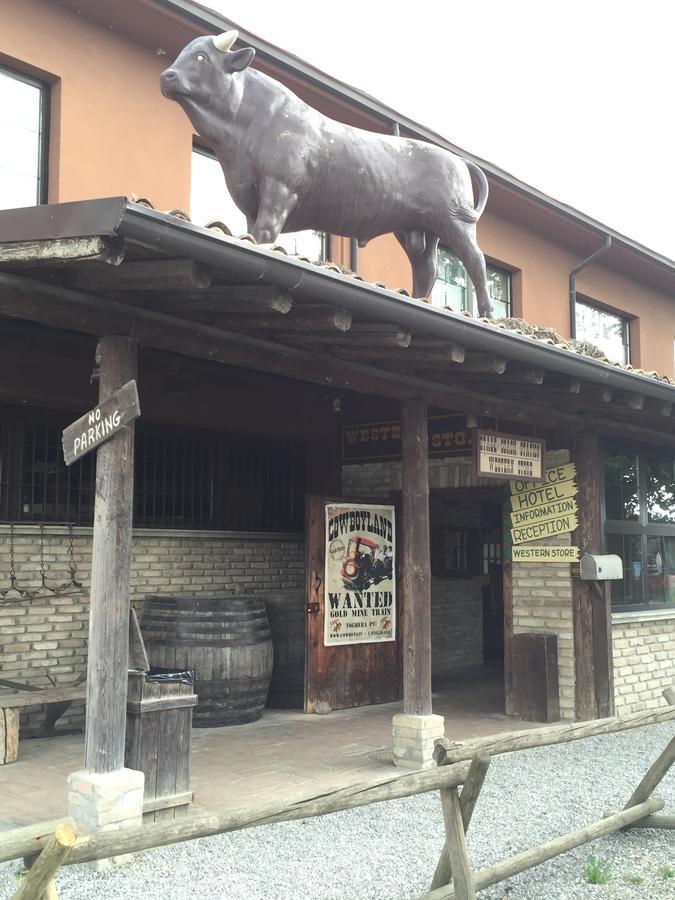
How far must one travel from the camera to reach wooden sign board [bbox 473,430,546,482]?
297 inches

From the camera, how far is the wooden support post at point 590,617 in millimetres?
8305

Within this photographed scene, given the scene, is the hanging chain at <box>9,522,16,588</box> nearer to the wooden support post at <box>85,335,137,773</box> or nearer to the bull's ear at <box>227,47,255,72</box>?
the wooden support post at <box>85,335,137,773</box>

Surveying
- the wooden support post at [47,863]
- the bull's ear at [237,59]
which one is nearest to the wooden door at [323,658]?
the bull's ear at [237,59]

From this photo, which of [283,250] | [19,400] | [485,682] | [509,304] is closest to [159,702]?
[283,250]

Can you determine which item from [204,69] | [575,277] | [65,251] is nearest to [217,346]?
[65,251]

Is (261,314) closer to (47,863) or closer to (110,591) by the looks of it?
(110,591)

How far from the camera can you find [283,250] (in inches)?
176

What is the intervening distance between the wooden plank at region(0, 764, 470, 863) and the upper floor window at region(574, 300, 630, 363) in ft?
34.3

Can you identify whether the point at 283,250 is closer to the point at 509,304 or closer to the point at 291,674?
the point at 291,674

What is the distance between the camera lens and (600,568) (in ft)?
27.1

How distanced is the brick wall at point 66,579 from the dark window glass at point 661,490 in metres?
4.38

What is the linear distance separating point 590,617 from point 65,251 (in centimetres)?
617

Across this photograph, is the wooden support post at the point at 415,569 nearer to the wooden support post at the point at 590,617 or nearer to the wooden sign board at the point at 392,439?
the wooden sign board at the point at 392,439

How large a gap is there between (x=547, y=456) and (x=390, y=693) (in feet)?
9.30
